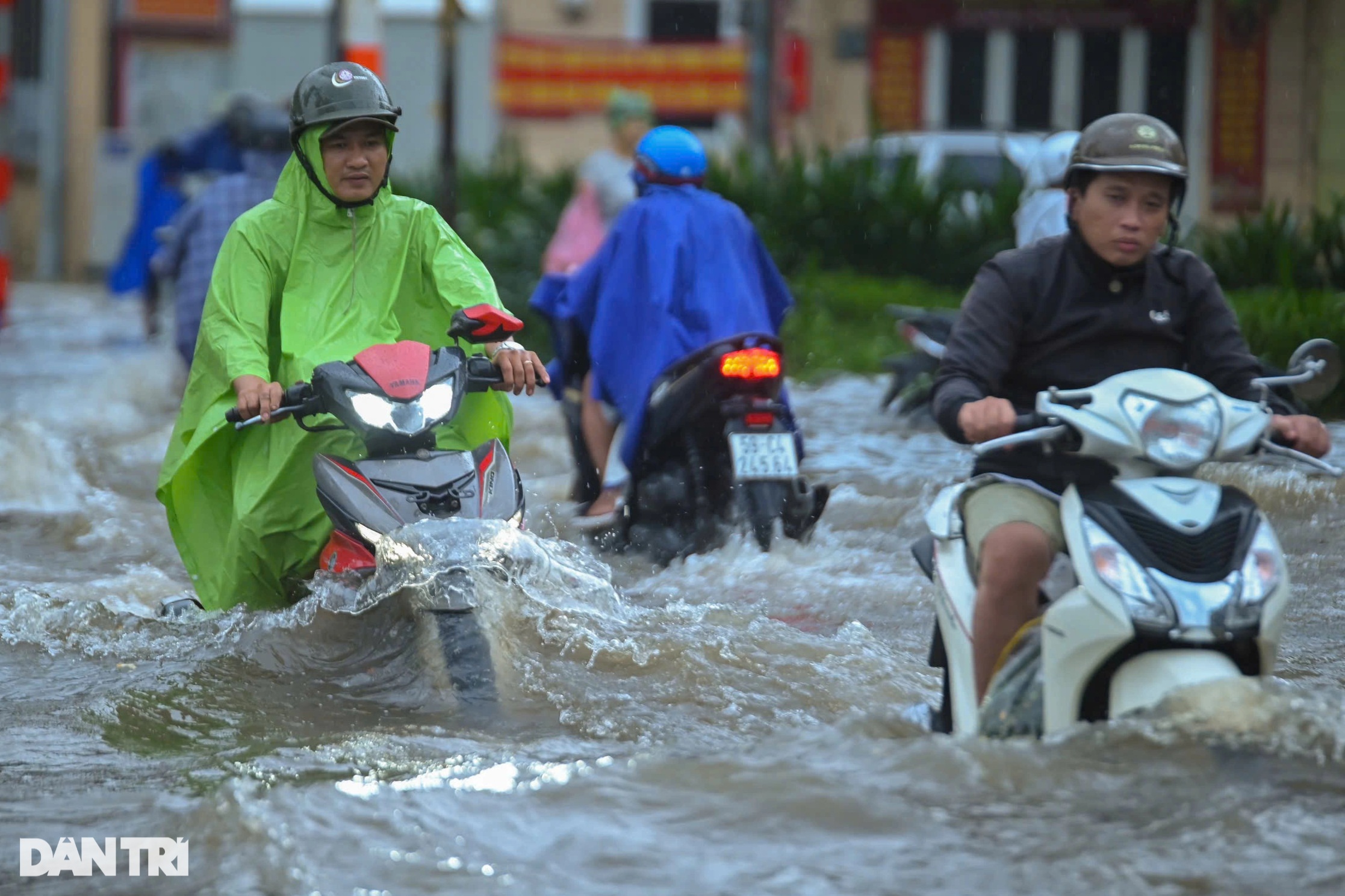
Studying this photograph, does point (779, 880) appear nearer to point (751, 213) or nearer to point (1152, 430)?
point (1152, 430)

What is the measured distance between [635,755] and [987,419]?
1221 millimetres

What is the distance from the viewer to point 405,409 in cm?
480

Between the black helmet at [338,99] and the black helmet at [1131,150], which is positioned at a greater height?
the black helmet at [338,99]

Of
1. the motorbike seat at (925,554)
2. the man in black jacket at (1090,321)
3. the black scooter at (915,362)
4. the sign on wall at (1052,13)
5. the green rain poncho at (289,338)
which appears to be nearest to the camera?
the man in black jacket at (1090,321)

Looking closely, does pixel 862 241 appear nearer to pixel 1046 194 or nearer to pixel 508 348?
pixel 1046 194

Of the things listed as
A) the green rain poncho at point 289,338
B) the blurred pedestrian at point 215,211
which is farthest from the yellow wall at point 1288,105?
the green rain poncho at point 289,338

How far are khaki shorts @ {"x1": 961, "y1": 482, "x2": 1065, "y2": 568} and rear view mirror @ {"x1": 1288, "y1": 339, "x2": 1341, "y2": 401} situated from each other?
611 mm

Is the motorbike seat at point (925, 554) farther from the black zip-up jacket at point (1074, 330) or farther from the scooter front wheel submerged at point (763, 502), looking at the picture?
the scooter front wheel submerged at point (763, 502)

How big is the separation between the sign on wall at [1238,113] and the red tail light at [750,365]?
15642 millimetres

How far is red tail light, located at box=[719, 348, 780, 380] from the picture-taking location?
7.08m

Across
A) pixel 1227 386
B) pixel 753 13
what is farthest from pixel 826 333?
pixel 1227 386

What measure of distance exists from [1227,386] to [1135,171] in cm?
52

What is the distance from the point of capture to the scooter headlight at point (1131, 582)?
363 centimetres

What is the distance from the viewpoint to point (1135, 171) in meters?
4.20
